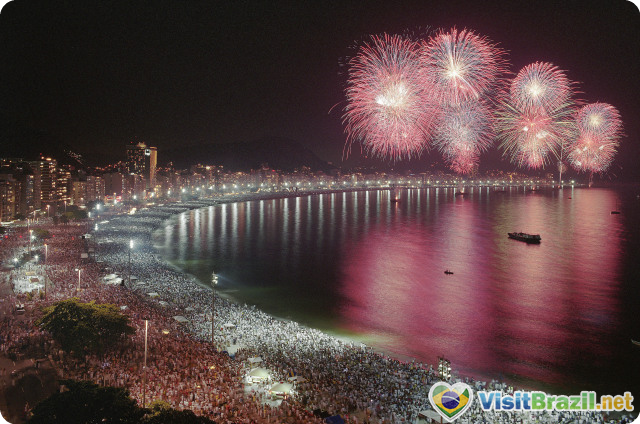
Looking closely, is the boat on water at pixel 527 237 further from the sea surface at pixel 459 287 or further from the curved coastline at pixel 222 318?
the curved coastline at pixel 222 318

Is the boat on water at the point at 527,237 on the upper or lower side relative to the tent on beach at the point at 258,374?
upper

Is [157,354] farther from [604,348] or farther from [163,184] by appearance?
[163,184]

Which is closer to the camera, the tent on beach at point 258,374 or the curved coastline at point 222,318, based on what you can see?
the tent on beach at point 258,374

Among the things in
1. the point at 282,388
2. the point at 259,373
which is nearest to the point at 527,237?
the point at 259,373

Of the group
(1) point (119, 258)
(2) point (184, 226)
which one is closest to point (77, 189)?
(2) point (184, 226)

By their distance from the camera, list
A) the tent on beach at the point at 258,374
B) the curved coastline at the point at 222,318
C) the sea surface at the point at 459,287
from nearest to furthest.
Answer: the tent on beach at the point at 258,374
the curved coastline at the point at 222,318
the sea surface at the point at 459,287

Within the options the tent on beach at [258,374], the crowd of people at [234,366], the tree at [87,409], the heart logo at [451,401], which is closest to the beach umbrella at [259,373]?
the tent on beach at [258,374]

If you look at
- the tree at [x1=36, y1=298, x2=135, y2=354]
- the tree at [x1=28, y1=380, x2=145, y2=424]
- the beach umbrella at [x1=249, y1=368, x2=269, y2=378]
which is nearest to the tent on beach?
the beach umbrella at [x1=249, y1=368, x2=269, y2=378]

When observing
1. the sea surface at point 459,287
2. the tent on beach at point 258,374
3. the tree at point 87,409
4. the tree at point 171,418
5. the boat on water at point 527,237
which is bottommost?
the sea surface at point 459,287
